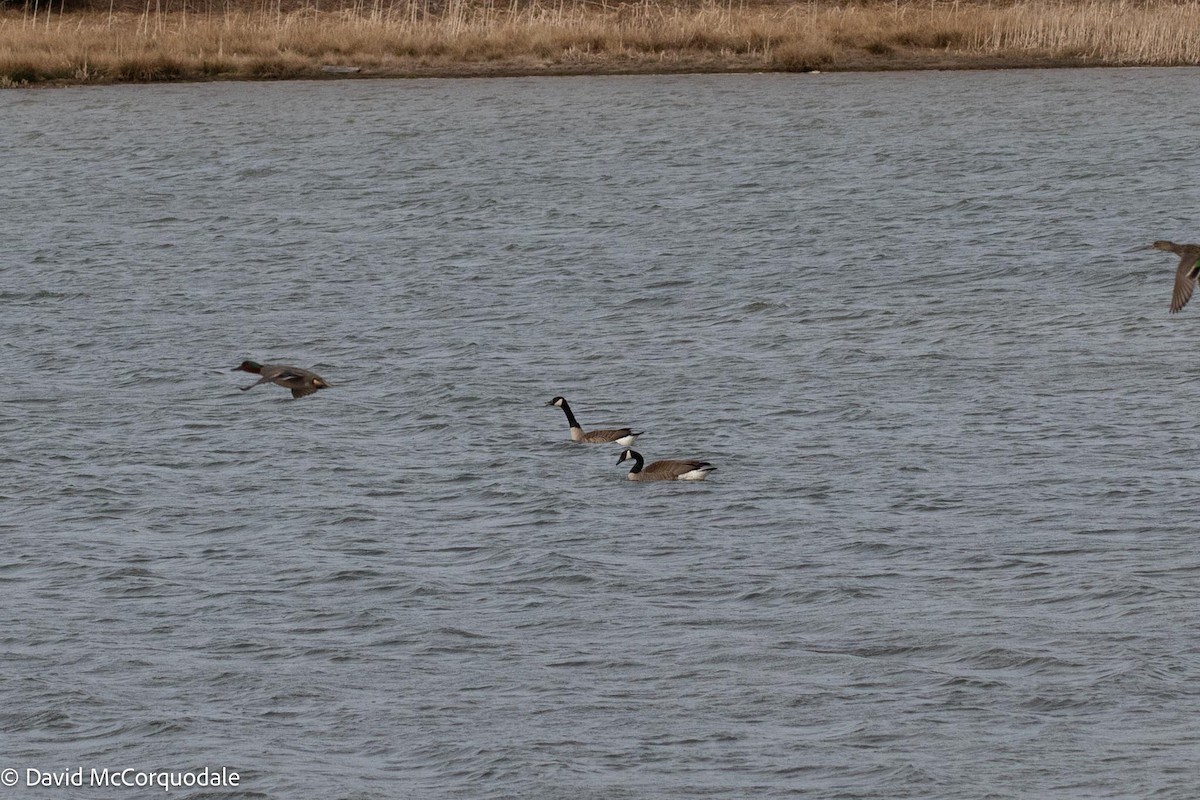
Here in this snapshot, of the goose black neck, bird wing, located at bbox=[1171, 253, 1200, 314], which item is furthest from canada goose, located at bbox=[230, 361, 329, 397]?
bird wing, located at bbox=[1171, 253, 1200, 314]

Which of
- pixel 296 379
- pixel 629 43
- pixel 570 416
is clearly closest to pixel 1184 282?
pixel 570 416

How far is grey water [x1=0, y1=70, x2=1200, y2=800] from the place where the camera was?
11.1 meters

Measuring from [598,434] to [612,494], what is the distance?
126 centimetres

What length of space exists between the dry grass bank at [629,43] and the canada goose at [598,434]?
3312cm

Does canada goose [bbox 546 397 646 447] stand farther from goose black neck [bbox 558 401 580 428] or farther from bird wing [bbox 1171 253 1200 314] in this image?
bird wing [bbox 1171 253 1200 314]

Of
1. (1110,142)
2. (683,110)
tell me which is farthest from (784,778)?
(683,110)

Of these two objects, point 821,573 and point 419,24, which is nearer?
point 821,573

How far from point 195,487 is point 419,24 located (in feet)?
126

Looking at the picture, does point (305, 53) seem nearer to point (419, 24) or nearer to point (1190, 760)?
point (419, 24)

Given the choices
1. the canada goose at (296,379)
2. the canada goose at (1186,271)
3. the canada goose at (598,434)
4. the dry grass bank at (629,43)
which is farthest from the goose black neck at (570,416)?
the dry grass bank at (629,43)

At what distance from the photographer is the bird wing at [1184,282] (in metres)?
16.0

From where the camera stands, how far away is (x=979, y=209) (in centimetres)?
3247

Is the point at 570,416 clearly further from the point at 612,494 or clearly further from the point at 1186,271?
the point at 1186,271

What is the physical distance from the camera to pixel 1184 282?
54.2 feet
